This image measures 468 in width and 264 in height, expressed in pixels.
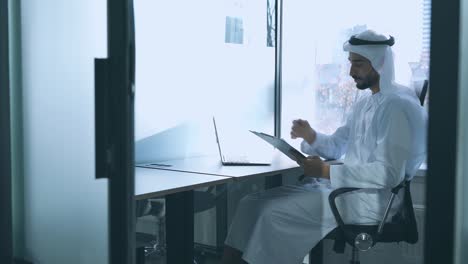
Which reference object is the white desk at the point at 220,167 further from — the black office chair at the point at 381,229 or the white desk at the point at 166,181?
the black office chair at the point at 381,229

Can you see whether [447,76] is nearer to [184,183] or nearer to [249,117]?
[184,183]

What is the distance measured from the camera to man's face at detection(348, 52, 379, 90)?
2.52 meters

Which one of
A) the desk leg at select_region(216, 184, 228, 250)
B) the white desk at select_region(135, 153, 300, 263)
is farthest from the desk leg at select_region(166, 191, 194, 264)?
the desk leg at select_region(216, 184, 228, 250)

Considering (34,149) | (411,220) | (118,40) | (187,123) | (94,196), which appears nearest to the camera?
(118,40)

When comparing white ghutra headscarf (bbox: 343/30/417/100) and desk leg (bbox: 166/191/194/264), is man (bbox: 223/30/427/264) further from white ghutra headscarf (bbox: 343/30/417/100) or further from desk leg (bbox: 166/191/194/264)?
desk leg (bbox: 166/191/194/264)

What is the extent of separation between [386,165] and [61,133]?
135cm

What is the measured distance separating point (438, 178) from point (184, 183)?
1082mm

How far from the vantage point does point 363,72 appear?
254cm

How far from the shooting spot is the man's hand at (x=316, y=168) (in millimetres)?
2316

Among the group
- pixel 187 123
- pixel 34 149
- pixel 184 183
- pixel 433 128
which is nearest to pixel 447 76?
pixel 433 128

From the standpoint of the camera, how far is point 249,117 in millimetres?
3322

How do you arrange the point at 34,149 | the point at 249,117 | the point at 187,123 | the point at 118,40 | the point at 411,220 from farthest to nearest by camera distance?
the point at 249,117 → the point at 187,123 → the point at 411,220 → the point at 34,149 → the point at 118,40

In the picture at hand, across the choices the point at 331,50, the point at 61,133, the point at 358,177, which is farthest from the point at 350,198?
the point at 61,133

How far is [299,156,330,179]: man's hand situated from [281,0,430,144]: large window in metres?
0.81
